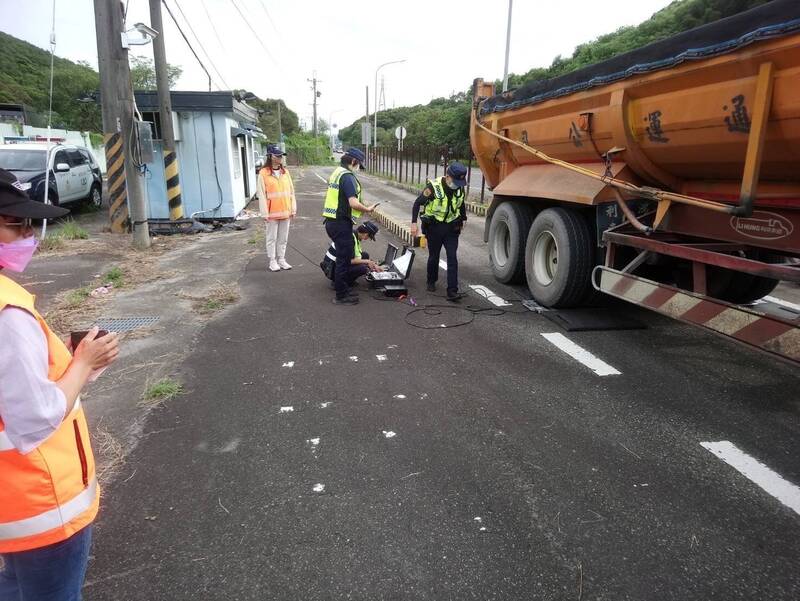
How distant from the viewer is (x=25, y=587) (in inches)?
56.6

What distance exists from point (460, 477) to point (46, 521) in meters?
1.98

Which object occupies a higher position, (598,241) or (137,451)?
(598,241)

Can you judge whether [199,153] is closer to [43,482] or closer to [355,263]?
[355,263]

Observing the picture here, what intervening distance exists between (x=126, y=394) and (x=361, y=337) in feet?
6.73

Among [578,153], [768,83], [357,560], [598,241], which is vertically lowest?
[357,560]

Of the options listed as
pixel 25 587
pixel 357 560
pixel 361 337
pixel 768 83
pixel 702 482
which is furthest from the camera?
pixel 361 337

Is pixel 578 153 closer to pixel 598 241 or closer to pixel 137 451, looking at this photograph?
pixel 598 241

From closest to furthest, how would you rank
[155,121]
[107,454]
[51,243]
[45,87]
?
[107,454] < [51,243] < [155,121] < [45,87]

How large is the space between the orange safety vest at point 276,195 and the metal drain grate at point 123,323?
2686mm

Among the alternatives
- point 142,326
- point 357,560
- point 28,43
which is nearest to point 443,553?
point 357,560

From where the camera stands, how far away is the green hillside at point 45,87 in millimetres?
34000

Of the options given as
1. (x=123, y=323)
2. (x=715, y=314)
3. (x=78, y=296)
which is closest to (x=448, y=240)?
(x=715, y=314)

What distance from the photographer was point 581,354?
4.52 m

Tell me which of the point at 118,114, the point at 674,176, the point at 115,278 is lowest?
the point at 115,278
